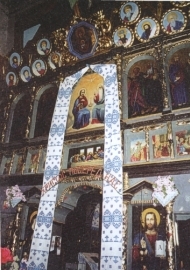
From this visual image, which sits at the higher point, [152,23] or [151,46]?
[152,23]

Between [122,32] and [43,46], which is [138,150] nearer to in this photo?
[122,32]

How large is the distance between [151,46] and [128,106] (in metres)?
1.71

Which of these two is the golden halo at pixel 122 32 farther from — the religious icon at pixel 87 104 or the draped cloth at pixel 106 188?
the religious icon at pixel 87 104

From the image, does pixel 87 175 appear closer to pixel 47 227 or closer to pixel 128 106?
pixel 47 227

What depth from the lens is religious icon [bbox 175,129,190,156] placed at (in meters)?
5.93

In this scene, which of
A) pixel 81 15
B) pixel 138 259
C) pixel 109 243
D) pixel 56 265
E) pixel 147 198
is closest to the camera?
pixel 109 243

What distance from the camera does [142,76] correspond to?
734cm

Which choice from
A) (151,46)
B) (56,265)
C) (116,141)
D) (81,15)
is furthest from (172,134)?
(81,15)

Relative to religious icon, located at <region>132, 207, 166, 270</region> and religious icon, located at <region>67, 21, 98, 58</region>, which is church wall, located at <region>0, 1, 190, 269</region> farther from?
religious icon, located at <region>132, 207, 166, 270</region>

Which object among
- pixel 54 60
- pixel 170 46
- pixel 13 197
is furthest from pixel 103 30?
pixel 13 197

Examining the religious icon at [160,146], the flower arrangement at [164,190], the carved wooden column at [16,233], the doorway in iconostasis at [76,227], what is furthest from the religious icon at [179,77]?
the carved wooden column at [16,233]

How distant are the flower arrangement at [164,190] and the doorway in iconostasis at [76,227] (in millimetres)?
1409

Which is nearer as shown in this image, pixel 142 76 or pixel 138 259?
pixel 138 259

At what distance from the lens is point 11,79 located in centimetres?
939
